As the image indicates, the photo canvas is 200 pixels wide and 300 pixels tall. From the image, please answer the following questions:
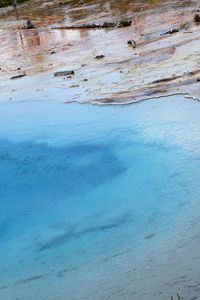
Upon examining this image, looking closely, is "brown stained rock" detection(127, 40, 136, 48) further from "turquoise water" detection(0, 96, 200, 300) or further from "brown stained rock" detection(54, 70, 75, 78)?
"turquoise water" detection(0, 96, 200, 300)

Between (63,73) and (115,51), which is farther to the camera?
(115,51)

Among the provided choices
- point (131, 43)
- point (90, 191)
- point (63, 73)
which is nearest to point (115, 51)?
point (131, 43)

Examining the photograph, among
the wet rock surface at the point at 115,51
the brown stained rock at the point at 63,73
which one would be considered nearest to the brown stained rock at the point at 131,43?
the wet rock surface at the point at 115,51

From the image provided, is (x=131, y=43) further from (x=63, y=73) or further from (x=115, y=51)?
(x=63, y=73)

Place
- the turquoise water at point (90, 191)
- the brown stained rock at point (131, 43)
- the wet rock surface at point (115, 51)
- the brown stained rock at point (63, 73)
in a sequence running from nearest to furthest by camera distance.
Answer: the turquoise water at point (90, 191) → the wet rock surface at point (115, 51) → the brown stained rock at point (63, 73) → the brown stained rock at point (131, 43)

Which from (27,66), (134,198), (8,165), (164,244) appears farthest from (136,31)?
(164,244)

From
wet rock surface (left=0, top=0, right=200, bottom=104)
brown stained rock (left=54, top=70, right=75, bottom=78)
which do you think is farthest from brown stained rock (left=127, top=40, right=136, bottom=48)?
brown stained rock (left=54, top=70, right=75, bottom=78)

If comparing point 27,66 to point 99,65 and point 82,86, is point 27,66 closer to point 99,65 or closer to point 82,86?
point 99,65

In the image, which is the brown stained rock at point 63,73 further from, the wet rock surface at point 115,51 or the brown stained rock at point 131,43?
the brown stained rock at point 131,43
